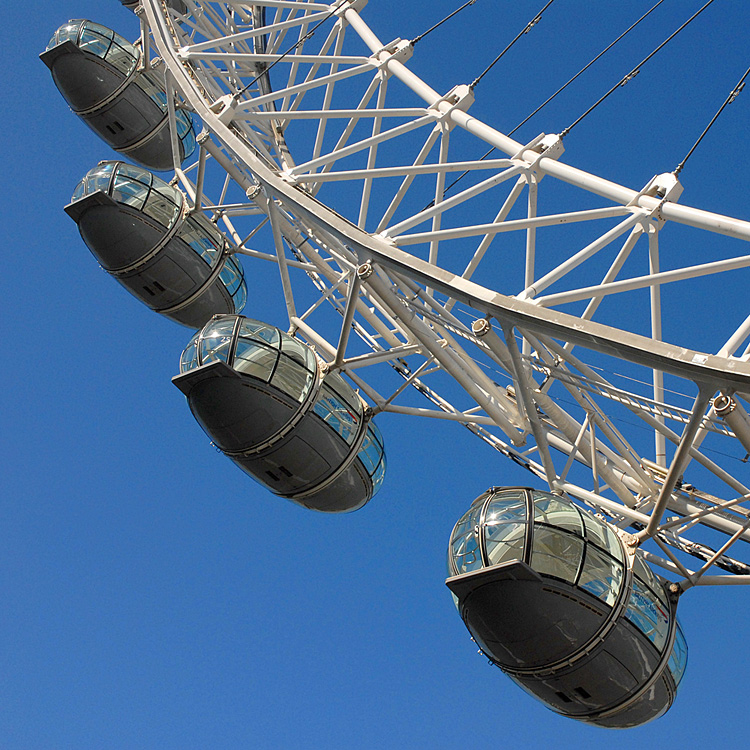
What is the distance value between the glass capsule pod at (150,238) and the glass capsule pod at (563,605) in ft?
35.7

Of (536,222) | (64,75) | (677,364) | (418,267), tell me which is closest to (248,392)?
(418,267)

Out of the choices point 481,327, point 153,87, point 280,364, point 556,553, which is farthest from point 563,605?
point 153,87

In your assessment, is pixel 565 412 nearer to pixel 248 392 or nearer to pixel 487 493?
pixel 487 493

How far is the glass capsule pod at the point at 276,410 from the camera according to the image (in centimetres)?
1795

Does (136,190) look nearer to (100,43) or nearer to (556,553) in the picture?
(100,43)

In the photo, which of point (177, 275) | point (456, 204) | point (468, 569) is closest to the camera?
point (468, 569)

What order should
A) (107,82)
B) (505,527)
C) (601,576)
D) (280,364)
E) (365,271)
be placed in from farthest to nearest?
(107,82) → (280,364) → (365,271) → (505,527) → (601,576)

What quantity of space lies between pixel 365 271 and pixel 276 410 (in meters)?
3.30

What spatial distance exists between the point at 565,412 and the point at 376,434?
12.6 ft

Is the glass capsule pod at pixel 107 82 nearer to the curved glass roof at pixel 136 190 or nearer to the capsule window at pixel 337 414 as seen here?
the curved glass roof at pixel 136 190

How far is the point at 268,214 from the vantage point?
1870 centimetres

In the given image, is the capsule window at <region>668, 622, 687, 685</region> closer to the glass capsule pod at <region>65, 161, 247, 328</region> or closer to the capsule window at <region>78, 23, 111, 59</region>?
the glass capsule pod at <region>65, 161, 247, 328</region>

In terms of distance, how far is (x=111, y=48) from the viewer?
2769 cm

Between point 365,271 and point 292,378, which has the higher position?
point 365,271
